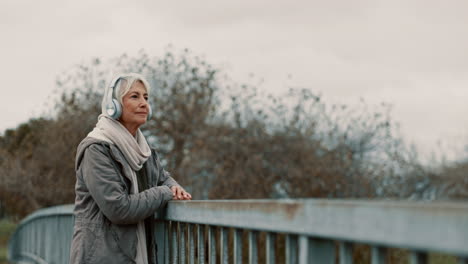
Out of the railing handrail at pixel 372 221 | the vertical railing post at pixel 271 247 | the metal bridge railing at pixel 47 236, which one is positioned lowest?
the metal bridge railing at pixel 47 236

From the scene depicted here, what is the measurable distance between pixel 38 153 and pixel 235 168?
898cm

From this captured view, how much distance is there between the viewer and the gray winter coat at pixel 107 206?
445 centimetres

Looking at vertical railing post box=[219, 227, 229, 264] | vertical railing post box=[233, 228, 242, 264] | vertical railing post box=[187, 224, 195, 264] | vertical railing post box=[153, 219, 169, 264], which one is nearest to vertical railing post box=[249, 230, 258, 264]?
vertical railing post box=[233, 228, 242, 264]

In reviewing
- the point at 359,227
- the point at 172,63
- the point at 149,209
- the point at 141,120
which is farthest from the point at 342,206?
the point at 172,63

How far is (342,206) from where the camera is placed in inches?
87.9

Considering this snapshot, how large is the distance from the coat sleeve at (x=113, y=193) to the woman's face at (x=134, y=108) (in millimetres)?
339

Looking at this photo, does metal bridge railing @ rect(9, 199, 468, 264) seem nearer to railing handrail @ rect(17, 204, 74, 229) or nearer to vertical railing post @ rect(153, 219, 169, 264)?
vertical railing post @ rect(153, 219, 169, 264)

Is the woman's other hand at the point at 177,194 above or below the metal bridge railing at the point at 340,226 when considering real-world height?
below

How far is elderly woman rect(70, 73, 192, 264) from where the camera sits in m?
4.48

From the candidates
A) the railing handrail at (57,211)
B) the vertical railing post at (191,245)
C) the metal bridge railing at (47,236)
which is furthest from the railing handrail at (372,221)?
the metal bridge railing at (47,236)

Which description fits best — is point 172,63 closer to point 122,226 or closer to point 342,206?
point 122,226

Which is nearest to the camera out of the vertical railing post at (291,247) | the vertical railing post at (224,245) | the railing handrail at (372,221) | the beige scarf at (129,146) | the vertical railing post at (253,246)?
the railing handrail at (372,221)

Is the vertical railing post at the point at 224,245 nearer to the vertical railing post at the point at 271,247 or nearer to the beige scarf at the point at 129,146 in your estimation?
the vertical railing post at the point at 271,247

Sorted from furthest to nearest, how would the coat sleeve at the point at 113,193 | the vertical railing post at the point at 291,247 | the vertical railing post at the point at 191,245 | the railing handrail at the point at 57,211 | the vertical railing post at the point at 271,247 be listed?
1. the railing handrail at the point at 57,211
2. the coat sleeve at the point at 113,193
3. the vertical railing post at the point at 191,245
4. the vertical railing post at the point at 271,247
5. the vertical railing post at the point at 291,247
